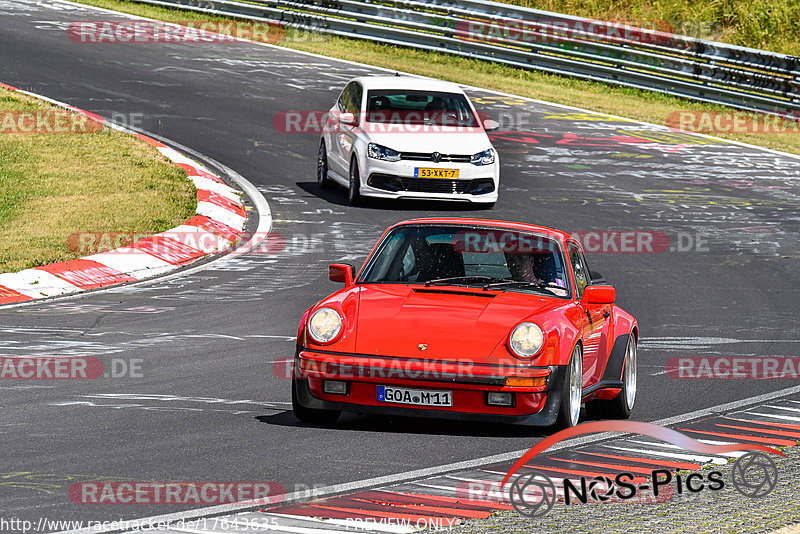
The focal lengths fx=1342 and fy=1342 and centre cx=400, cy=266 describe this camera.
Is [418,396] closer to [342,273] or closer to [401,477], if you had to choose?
[401,477]

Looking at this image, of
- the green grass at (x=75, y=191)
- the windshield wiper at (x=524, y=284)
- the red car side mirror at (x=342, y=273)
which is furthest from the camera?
the green grass at (x=75, y=191)

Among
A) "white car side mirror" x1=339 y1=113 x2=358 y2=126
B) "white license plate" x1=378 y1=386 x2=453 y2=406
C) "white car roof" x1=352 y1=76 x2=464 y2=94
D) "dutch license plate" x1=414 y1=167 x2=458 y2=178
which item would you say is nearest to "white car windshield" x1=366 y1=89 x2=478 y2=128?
"white car roof" x1=352 y1=76 x2=464 y2=94

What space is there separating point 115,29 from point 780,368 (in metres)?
21.2

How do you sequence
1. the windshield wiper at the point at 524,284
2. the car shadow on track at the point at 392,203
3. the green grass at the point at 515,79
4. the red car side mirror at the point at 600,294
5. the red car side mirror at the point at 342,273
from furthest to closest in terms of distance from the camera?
the green grass at the point at 515,79 → the car shadow on track at the point at 392,203 → the red car side mirror at the point at 342,273 → the windshield wiper at the point at 524,284 → the red car side mirror at the point at 600,294

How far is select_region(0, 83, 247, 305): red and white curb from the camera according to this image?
12742 mm

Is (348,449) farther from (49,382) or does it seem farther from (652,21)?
(652,21)

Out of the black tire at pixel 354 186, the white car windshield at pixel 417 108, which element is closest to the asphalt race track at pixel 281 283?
the black tire at pixel 354 186

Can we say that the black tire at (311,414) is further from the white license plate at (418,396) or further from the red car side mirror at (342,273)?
the red car side mirror at (342,273)

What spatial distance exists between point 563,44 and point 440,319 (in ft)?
65.9

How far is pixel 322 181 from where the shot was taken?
19016mm

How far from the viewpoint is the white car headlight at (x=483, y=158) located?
17.6 metres

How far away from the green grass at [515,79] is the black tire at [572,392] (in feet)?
53.8

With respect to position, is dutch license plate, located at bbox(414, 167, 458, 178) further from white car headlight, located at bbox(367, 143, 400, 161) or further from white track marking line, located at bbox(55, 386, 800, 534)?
white track marking line, located at bbox(55, 386, 800, 534)

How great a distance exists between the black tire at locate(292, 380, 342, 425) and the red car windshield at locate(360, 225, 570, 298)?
1.13 m
